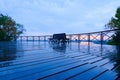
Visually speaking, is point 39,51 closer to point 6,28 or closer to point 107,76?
point 107,76

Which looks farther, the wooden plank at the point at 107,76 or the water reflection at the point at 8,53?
the water reflection at the point at 8,53

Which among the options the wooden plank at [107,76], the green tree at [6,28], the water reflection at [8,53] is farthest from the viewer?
the green tree at [6,28]

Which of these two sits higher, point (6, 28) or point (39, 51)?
point (6, 28)

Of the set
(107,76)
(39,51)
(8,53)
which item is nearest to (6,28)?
(39,51)

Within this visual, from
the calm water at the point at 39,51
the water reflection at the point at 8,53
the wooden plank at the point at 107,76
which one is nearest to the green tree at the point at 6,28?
the calm water at the point at 39,51

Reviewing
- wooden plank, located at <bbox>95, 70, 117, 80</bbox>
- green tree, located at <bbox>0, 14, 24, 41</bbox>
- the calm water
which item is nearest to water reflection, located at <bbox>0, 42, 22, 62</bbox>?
the calm water

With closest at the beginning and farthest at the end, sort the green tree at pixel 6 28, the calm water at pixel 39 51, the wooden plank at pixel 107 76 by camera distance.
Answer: the wooden plank at pixel 107 76
the calm water at pixel 39 51
the green tree at pixel 6 28

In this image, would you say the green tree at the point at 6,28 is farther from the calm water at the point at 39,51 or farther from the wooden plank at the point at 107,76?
the wooden plank at the point at 107,76

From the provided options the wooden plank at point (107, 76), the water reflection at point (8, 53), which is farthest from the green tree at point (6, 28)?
the wooden plank at point (107, 76)

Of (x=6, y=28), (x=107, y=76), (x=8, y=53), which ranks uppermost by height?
(x=6, y=28)

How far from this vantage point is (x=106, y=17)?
71.3ft

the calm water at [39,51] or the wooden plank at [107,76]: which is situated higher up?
the calm water at [39,51]

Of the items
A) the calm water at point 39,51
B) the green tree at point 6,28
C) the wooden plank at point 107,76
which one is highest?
the green tree at point 6,28

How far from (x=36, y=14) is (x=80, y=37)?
8250 millimetres
